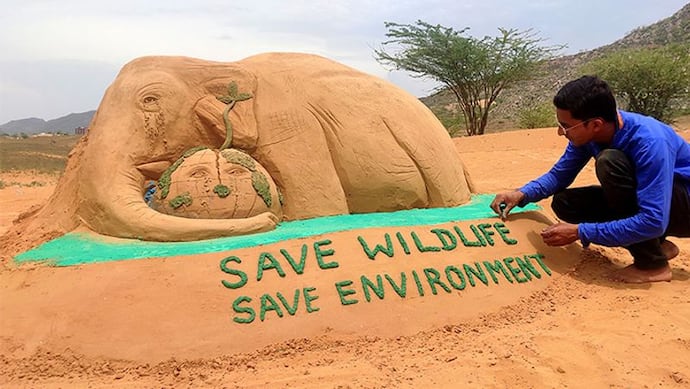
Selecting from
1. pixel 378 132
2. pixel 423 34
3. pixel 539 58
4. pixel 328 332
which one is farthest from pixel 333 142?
pixel 539 58

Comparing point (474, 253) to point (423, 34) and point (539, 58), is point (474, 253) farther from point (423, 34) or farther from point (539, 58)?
point (539, 58)

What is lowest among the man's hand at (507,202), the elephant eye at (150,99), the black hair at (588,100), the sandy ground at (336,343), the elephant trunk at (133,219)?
the sandy ground at (336,343)

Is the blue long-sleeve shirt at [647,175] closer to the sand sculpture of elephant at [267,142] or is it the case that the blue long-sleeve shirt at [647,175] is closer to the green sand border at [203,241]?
the green sand border at [203,241]

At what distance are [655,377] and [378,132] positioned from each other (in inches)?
112

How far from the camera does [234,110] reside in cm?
458

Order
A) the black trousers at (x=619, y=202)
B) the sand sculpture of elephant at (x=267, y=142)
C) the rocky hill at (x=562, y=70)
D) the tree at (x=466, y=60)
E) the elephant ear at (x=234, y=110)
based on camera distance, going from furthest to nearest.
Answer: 1. the rocky hill at (x=562, y=70)
2. the tree at (x=466, y=60)
3. the elephant ear at (x=234, y=110)
4. the sand sculpture of elephant at (x=267, y=142)
5. the black trousers at (x=619, y=202)

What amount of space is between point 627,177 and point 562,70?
35643 millimetres

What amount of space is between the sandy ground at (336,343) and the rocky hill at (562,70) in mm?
23760

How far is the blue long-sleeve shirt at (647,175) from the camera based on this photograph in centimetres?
357

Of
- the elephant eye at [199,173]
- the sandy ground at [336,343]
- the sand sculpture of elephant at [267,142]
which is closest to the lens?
the sandy ground at [336,343]

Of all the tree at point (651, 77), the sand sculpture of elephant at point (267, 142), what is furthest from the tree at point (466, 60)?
the sand sculpture of elephant at point (267, 142)

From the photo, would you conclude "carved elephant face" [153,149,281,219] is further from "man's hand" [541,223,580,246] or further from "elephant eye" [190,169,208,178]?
"man's hand" [541,223,580,246]

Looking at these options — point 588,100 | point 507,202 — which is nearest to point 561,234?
point 507,202

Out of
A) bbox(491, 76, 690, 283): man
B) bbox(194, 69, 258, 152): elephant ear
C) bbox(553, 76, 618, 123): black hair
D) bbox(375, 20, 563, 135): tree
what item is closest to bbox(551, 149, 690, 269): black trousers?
bbox(491, 76, 690, 283): man
